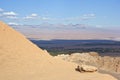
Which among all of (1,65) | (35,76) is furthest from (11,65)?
(35,76)

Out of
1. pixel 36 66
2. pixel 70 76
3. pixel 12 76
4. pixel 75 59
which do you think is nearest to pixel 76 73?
pixel 70 76

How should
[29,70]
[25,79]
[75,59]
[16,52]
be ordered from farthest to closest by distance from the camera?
1. [75,59]
2. [16,52]
3. [29,70]
4. [25,79]

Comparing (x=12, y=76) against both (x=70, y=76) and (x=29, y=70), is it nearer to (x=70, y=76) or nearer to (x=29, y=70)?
(x=29, y=70)

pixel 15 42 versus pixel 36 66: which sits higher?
pixel 15 42

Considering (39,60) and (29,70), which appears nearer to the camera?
(29,70)

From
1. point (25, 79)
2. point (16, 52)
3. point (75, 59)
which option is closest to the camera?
point (25, 79)

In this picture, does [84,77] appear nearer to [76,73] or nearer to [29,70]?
[76,73]
